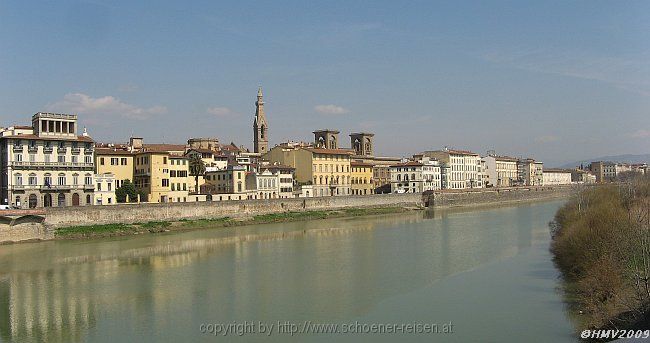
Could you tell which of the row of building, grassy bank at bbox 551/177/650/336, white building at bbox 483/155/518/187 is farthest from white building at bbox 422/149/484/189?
grassy bank at bbox 551/177/650/336

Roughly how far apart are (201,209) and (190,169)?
911 centimetres

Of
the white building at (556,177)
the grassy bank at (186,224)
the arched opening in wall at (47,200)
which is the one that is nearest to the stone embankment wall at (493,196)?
the grassy bank at (186,224)

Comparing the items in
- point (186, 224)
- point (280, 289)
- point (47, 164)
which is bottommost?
point (280, 289)

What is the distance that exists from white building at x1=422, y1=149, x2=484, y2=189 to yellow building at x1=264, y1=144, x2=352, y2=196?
21.6m

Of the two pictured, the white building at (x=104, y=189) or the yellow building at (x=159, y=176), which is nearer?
the white building at (x=104, y=189)

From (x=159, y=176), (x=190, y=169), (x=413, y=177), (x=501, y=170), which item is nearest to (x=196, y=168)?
(x=190, y=169)

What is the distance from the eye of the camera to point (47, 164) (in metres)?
42.0

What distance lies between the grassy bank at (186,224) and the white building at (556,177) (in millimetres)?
87721

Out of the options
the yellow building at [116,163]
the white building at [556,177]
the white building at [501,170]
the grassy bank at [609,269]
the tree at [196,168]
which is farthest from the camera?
the white building at [556,177]

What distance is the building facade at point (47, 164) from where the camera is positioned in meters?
40.7

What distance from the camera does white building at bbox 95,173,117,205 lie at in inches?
1764

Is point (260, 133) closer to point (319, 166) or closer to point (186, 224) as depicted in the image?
point (319, 166)

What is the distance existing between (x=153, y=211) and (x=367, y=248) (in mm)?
18525

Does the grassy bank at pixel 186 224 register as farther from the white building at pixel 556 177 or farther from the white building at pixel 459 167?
the white building at pixel 556 177
